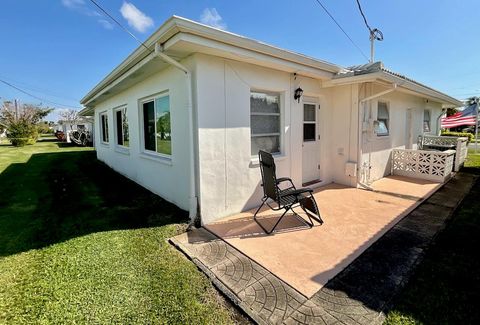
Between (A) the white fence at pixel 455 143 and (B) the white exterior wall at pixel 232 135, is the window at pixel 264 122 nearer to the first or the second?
(B) the white exterior wall at pixel 232 135

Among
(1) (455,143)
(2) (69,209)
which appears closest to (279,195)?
(2) (69,209)

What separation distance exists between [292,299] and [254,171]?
2.98 metres

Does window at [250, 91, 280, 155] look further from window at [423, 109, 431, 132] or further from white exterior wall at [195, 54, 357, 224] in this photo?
window at [423, 109, 431, 132]

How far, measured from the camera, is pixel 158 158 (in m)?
5.93

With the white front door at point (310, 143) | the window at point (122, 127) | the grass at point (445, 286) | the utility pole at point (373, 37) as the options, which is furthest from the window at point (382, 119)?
the window at point (122, 127)

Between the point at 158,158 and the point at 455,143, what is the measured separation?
11368 millimetres

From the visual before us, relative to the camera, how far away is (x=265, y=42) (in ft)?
14.3

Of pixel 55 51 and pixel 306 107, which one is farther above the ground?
pixel 55 51

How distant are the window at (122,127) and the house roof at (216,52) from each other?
1905mm

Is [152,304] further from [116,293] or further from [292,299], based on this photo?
[292,299]

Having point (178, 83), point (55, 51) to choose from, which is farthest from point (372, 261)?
point (55, 51)

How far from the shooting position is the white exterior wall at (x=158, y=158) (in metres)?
4.76

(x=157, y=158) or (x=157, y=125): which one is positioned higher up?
(x=157, y=125)

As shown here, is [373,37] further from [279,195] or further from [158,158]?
[158,158]
